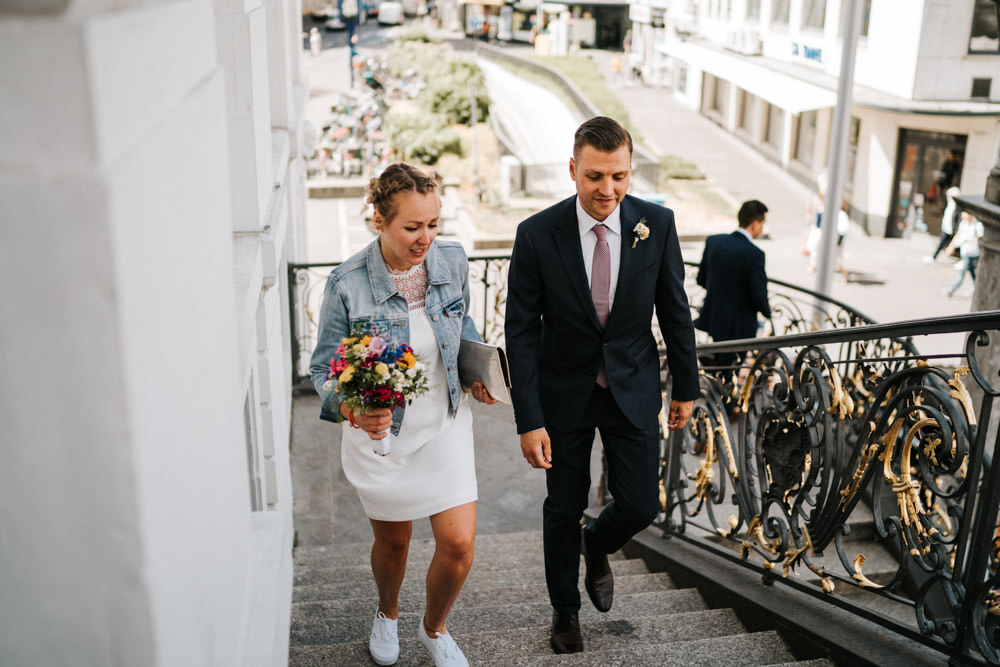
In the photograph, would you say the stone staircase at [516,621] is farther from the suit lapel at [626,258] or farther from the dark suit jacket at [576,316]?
the suit lapel at [626,258]

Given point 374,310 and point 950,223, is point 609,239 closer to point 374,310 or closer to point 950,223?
point 374,310

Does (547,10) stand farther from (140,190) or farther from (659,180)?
(140,190)

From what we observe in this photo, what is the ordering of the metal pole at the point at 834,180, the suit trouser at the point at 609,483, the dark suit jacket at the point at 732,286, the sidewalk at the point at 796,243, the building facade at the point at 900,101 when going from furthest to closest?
the building facade at the point at 900,101, the sidewalk at the point at 796,243, the metal pole at the point at 834,180, the dark suit jacket at the point at 732,286, the suit trouser at the point at 609,483

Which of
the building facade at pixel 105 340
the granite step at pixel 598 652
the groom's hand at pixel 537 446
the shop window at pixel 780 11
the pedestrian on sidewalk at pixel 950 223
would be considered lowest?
the pedestrian on sidewalk at pixel 950 223

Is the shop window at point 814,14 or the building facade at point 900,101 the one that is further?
the shop window at point 814,14

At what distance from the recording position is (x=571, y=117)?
117 ft

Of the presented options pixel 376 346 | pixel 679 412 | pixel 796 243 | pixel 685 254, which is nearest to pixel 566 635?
pixel 679 412

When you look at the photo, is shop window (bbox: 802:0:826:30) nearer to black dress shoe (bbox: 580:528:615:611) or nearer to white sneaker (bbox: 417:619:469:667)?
black dress shoe (bbox: 580:528:615:611)

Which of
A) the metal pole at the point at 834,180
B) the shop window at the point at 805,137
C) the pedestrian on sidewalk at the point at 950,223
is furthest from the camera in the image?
the shop window at the point at 805,137

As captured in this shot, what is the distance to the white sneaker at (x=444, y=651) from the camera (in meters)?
3.60

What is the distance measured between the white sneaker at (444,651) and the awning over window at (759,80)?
64.8 ft

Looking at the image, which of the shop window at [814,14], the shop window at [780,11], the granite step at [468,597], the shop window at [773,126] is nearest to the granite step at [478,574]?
the granite step at [468,597]

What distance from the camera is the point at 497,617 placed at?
4445 mm

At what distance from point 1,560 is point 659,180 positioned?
84.2 feet
